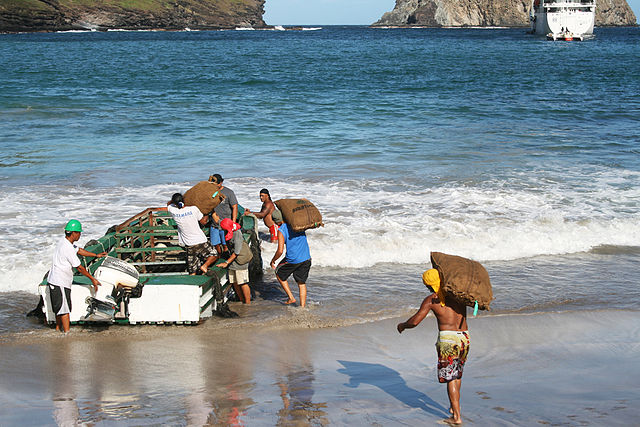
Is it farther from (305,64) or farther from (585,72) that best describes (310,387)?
(305,64)

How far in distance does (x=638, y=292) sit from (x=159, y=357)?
6461 mm

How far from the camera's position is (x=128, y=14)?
493ft

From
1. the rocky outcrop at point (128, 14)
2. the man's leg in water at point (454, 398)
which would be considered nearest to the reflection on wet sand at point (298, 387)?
the man's leg in water at point (454, 398)

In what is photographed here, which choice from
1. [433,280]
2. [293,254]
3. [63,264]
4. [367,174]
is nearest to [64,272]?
[63,264]

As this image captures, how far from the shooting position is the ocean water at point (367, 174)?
9.76 meters

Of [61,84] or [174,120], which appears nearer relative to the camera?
[174,120]

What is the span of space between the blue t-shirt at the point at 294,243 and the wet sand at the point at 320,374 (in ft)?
3.20

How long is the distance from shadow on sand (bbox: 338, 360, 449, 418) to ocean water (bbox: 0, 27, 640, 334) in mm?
1446

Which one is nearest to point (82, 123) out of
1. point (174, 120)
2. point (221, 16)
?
point (174, 120)

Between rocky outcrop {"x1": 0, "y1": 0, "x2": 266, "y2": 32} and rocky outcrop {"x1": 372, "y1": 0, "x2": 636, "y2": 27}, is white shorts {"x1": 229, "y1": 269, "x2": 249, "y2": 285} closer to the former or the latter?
rocky outcrop {"x1": 0, "y1": 0, "x2": 266, "y2": 32}

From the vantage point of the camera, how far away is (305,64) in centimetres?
5450

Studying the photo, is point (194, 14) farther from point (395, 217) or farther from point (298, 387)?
point (298, 387)

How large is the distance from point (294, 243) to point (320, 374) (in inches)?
88.8

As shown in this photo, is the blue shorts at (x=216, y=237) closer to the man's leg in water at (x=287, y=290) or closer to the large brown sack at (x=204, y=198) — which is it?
the large brown sack at (x=204, y=198)
